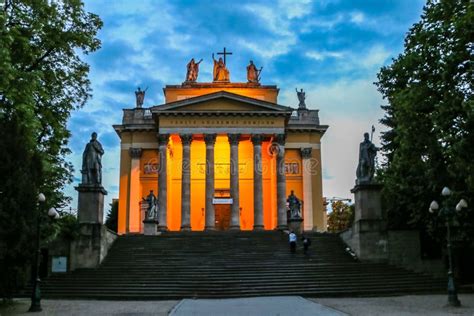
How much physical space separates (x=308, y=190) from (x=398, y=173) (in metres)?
23.5

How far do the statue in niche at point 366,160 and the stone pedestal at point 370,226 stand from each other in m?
0.45

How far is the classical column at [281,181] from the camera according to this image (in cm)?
4378

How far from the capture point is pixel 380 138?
138 feet

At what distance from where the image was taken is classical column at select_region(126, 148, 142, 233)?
47.2 metres

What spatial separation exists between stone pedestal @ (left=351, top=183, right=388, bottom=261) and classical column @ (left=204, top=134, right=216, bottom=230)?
54.2 feet

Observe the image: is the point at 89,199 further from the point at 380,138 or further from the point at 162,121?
the point at 380,138

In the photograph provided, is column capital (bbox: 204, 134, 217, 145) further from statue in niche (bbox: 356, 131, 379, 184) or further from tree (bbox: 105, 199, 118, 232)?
tree (bbox: 105, 199, 118, 232)

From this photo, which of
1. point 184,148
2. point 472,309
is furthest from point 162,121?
point 472,309

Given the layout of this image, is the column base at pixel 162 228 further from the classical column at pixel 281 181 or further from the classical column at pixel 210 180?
the classical column at pixel 281 181

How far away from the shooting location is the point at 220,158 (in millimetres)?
49812

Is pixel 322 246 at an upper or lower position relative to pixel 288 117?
lower

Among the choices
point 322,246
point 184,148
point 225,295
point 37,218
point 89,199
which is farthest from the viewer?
point 184,148

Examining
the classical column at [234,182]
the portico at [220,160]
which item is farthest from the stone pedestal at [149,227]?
the classical column at [234,182]

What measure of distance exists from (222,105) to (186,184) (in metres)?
6.79
